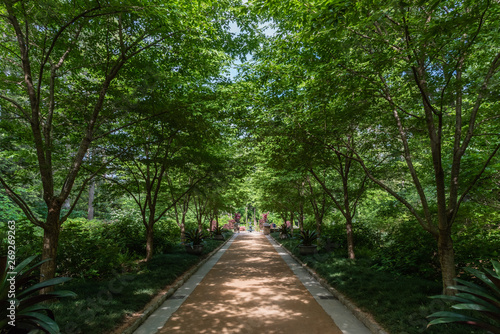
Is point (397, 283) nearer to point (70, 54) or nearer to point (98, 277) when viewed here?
point (98, 277)

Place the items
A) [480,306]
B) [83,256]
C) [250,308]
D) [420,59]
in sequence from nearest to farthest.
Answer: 1. [480,306]
2. [420,59]
3. [250,308]
4. [83,256]

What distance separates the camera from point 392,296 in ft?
17.2

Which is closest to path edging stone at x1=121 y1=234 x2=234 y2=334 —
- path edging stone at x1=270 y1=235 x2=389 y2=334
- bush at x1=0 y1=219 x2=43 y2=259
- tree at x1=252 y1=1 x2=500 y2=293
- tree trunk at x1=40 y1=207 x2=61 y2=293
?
tree trunk at x1=40 y1=207 x2=61 y2=293

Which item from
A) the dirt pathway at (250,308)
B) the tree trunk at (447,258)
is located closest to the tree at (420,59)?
the tree trunk at (447,258)

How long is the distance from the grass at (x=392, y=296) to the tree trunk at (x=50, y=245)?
6.11 metres

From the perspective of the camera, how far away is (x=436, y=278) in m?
6.71

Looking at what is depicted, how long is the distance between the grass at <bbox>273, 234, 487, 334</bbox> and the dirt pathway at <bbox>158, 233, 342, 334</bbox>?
32.6 inches

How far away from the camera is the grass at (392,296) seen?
13.1ft

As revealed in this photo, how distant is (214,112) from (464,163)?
690 cm

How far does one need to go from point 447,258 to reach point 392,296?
1292mm

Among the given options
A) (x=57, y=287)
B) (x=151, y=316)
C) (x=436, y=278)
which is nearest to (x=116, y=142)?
(x=57, y=287)

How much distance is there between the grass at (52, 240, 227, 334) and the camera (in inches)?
163

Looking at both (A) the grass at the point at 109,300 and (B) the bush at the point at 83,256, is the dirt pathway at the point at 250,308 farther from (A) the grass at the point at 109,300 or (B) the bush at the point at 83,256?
(B) the bush at the point at 83,256

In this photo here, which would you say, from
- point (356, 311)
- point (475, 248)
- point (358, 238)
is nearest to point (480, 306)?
point (356, 311)
